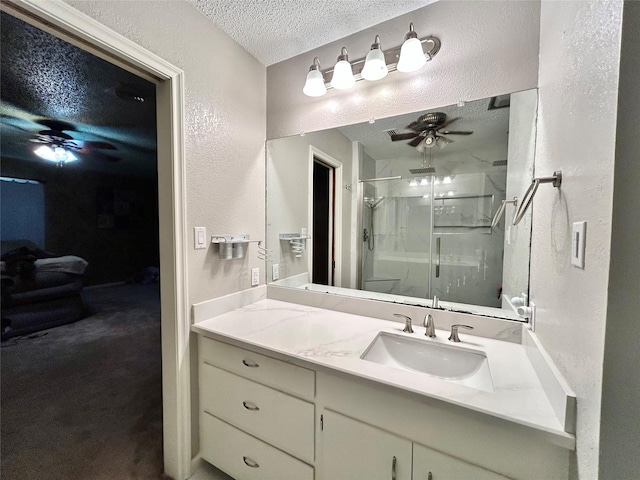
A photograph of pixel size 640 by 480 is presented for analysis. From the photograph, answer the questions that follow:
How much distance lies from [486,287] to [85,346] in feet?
12.0

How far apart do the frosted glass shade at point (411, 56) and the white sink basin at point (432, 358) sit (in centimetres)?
135

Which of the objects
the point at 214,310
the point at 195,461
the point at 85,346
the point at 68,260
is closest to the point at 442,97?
the point at 214,310

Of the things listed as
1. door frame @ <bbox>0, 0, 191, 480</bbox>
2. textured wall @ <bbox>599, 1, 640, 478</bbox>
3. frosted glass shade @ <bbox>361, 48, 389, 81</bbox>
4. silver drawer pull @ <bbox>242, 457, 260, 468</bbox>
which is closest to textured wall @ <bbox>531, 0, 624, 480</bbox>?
textured wall @ <bbox>599, 1, 640, 478</bbox>

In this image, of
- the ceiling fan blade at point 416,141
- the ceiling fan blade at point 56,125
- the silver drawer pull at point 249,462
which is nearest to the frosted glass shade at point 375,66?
Answer: the ceiling fan blade at point 416,141

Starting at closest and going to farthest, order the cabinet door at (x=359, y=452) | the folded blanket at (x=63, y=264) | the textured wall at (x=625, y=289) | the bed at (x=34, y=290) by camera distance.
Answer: the textured wall at (x=625, y=289) → the cabinet door at (x=359, y=452) → the bed at (x=34, y=290) → the folded blanket at (x=63, y=264)

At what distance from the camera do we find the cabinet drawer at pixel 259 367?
3.20 ft

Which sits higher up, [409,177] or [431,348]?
[409,177]

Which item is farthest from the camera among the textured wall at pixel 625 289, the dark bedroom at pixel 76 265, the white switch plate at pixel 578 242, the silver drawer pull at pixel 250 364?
the dark bedroom at pixel 76 265

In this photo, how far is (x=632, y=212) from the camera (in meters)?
0.44

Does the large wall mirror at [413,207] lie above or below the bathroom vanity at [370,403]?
above

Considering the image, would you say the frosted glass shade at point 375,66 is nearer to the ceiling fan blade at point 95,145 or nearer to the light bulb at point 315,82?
the light bulb at point 315,82

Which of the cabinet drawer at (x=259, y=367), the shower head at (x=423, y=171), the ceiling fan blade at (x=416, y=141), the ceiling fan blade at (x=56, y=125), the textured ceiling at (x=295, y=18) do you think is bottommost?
the cabinet drawer at (x=259, y=367)

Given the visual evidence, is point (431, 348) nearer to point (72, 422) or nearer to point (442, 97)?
point (442, 97)

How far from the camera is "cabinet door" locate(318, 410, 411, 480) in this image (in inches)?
31.9
